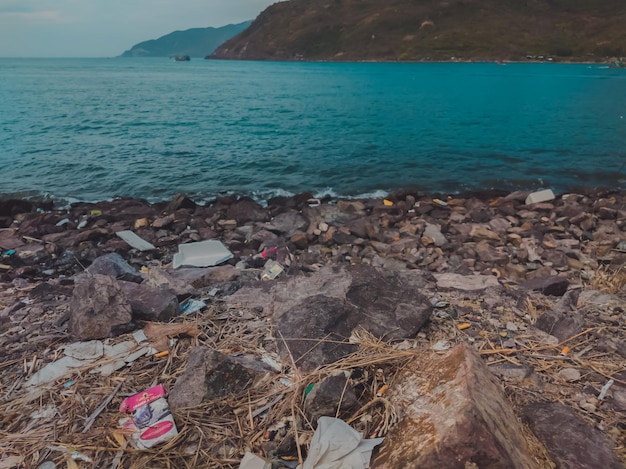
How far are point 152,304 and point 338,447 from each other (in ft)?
8.58

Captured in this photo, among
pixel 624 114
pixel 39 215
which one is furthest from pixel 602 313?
pixel 624 114

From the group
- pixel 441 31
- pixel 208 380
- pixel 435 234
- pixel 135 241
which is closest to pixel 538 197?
pixel 435 234

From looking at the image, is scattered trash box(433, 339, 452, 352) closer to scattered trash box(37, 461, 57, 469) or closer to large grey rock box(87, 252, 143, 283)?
scattered trash box(37, 461, 57, 469)

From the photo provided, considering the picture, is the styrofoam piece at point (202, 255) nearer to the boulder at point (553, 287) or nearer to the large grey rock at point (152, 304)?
the large grey rock at point (152, 304)

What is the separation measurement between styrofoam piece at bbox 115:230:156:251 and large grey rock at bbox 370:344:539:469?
7.24m

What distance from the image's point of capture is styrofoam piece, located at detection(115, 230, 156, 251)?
8.65 metres

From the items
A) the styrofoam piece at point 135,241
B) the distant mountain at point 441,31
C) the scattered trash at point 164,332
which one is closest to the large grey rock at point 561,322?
the scattered trash at point 164,332

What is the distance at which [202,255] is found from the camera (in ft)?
25.7

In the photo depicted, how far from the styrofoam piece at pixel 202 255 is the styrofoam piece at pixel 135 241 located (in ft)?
3.69

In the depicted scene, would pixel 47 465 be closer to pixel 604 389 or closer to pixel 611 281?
pixel 604 389

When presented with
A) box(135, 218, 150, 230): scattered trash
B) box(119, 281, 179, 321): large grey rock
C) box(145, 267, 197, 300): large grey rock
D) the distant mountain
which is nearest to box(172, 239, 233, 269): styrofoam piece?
box(145, 267, 197, 300): large grey rock

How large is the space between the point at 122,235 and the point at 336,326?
7288 millimetres

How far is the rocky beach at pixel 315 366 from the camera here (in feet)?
8.25

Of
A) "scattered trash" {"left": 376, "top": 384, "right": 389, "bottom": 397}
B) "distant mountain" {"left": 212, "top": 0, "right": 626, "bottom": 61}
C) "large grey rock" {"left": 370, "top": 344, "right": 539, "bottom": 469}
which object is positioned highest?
"distant mountain" {"left": 212, "top": 0, "right": 626, "bottom": 61}
